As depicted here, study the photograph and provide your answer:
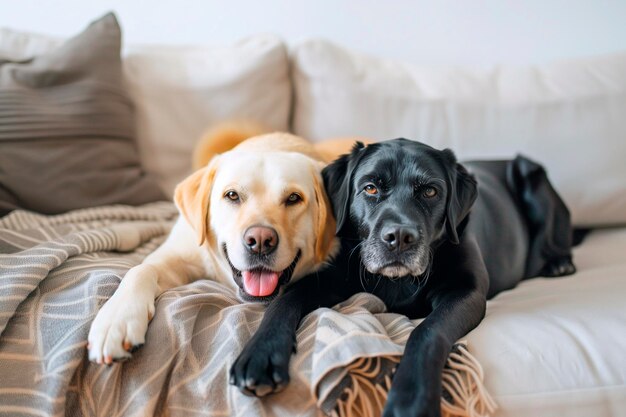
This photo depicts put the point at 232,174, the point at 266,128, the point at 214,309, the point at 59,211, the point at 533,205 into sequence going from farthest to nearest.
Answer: the point at 266,128 < the point at 533,205 < the point at 59,211 < the point at 232,174 < the point at 214,309

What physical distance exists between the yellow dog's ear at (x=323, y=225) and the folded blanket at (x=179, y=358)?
0.67 feet

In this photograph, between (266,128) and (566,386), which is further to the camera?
(266,128)

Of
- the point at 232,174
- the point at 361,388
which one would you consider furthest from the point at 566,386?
the point at 232,174

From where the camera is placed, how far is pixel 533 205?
6.90ft

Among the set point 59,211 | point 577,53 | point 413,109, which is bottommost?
point 59,211

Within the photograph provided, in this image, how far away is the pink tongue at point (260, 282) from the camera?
1.38 m

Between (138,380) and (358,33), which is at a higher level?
(358,33)

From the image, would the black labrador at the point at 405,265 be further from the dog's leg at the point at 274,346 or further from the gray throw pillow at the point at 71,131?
the gray throw pillow at the point at 71,131

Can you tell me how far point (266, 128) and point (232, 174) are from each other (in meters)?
0.85

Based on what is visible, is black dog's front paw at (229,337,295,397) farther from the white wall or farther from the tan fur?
the white wall

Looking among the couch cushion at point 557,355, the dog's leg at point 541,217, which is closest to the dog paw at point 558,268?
the dog's leg at point 541,217

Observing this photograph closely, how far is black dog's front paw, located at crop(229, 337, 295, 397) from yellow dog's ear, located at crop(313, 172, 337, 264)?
0.40 meters

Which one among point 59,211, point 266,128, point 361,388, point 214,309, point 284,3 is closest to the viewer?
point 361,388

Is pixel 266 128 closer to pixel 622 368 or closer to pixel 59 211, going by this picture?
pixel 59 211
